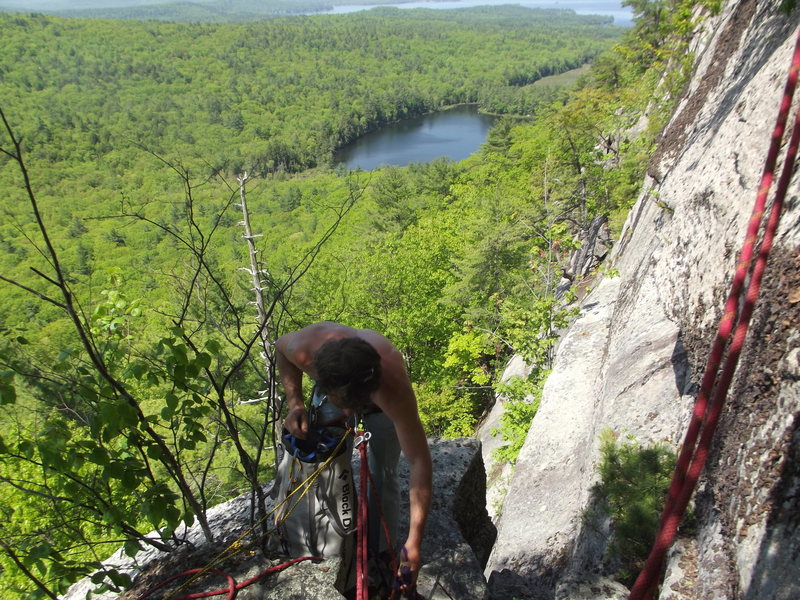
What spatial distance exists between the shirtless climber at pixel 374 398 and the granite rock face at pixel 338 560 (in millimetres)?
435

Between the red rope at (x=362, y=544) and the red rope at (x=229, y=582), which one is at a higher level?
the red rope at (x=362, y=544)

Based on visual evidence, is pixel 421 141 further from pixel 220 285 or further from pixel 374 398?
pixel 374 398

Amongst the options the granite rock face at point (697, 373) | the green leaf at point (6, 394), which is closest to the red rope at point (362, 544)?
the green leaf at point (6, 394)

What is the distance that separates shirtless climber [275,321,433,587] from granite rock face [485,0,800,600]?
1.31 metres

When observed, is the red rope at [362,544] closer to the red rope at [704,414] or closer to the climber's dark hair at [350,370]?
the climber's dark hair at [350,370]

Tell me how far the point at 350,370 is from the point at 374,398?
28 cm

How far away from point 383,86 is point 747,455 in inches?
7252

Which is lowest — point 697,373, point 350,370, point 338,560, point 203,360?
point 338,560

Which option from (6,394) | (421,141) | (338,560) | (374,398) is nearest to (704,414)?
(374,398)

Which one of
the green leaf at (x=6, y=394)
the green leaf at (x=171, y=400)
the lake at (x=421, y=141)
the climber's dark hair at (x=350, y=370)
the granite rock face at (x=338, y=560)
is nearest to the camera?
the green leaf at (x=6, y=394)

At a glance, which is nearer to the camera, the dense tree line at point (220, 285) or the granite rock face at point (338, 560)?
the dense tree line at point (220, 285)

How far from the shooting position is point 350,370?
204cm

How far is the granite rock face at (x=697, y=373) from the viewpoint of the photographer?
2.30 metres

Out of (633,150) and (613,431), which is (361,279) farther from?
(613,431)
